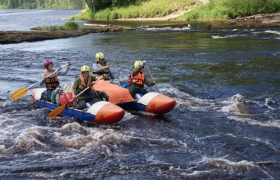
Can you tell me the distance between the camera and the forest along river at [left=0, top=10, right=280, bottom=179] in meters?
7.71

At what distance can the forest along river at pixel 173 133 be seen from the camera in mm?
7715

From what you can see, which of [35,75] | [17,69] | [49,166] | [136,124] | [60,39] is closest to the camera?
[49,166]

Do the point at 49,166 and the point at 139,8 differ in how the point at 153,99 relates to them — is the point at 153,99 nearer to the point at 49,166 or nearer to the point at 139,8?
the point at 49,166

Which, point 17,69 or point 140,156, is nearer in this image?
point 140,156

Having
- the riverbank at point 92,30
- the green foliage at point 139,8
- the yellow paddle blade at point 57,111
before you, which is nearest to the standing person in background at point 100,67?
the yellow paddle blade at point 57,111

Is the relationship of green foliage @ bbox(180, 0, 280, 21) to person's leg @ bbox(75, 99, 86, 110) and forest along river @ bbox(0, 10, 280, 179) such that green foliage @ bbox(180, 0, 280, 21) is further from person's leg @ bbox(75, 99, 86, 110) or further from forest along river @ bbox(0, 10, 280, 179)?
person's leg @ bbox(75, 99, 86, 110)

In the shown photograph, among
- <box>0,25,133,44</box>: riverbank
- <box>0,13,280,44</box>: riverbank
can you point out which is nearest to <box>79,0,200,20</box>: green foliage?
<box>0,13,280,44</box>: riverbank

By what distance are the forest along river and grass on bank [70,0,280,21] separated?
Answer: 24.4 meters

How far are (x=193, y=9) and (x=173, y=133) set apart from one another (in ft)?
133

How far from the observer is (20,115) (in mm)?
11562

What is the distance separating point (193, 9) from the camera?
4812 cm

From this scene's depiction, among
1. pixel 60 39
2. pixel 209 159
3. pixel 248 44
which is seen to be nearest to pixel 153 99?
pixel 209 159

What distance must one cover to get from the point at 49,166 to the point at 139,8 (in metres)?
51.8

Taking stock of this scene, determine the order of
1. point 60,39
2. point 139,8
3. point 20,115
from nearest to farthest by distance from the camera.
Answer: point 20,115, point 60,39, point 139,8
